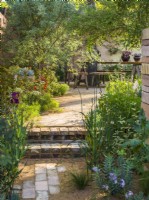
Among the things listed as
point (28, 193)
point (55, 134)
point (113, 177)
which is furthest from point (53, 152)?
point (113, 177)

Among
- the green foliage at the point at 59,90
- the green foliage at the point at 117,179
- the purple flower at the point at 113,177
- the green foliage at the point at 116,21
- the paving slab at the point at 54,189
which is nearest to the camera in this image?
the purple flower at the point at 113,177

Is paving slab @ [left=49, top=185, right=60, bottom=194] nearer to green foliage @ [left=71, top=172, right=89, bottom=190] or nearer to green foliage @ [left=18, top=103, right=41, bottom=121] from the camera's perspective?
green foliage @ [left=71, top=172, right=89, bottom=190]

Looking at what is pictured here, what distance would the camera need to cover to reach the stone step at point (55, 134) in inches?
209

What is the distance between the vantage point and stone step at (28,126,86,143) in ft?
17.4

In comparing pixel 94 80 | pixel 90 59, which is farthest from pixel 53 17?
pixel 94 80

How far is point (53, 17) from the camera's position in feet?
29.9

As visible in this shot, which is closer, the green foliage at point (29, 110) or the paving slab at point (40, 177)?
the paving slab at point (40, 177)

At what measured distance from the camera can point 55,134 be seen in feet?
17.7

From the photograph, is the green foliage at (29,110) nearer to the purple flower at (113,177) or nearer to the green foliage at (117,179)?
the green foliage at (117,179)

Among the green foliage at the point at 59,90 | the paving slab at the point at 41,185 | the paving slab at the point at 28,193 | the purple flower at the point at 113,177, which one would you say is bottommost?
the paving slab at the point at 41,185

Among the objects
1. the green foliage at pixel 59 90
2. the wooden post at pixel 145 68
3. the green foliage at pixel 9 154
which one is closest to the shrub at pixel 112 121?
the wooden post at pixel 145 68

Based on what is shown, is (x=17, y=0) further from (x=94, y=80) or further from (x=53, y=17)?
(x=94, y=80)

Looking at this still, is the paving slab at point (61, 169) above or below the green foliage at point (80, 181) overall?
below

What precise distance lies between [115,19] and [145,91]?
103 cm
